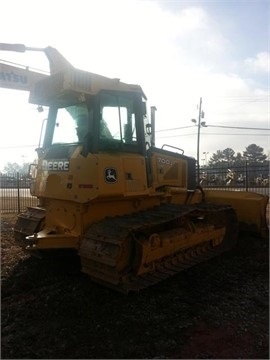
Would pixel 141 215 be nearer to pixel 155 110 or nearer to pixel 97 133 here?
pixel 97 133

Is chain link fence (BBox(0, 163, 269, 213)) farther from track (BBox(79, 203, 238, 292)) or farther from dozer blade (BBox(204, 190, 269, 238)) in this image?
track (BBox(79, 203, 238, 292))

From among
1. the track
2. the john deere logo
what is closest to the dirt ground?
the track

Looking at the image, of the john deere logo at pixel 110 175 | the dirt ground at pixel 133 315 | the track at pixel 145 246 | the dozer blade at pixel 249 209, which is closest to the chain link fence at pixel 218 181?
the dozer blade at pixel 249 209

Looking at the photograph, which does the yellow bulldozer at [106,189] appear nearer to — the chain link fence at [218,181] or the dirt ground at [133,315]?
the dirt ground at [133,315]

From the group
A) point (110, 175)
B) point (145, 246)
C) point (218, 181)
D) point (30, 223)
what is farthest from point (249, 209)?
point (218, 181)

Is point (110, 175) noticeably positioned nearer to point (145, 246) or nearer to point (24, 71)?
point (145, 246)

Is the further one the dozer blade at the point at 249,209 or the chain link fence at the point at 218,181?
the chain link fence at the point at 218,181

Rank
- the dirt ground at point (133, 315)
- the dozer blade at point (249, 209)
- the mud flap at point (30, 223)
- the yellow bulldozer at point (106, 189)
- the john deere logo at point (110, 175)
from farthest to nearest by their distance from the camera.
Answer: the dozer blade at point (249, 209)
the mud flap at point (30, 223)
the john deere logo at point (110, 175)
the yellow bulldozer at point (106, 189)
the dirt ground at point (133, 315)

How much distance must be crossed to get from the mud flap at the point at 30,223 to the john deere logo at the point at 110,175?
1899mm

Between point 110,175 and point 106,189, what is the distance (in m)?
0.22

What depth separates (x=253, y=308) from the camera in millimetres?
5438

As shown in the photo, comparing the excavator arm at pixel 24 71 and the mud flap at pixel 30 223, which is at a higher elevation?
the excavator arm at pixel 24 71

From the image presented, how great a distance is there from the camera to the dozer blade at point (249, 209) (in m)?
8.68

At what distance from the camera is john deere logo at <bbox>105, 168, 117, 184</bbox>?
5.69 metres
